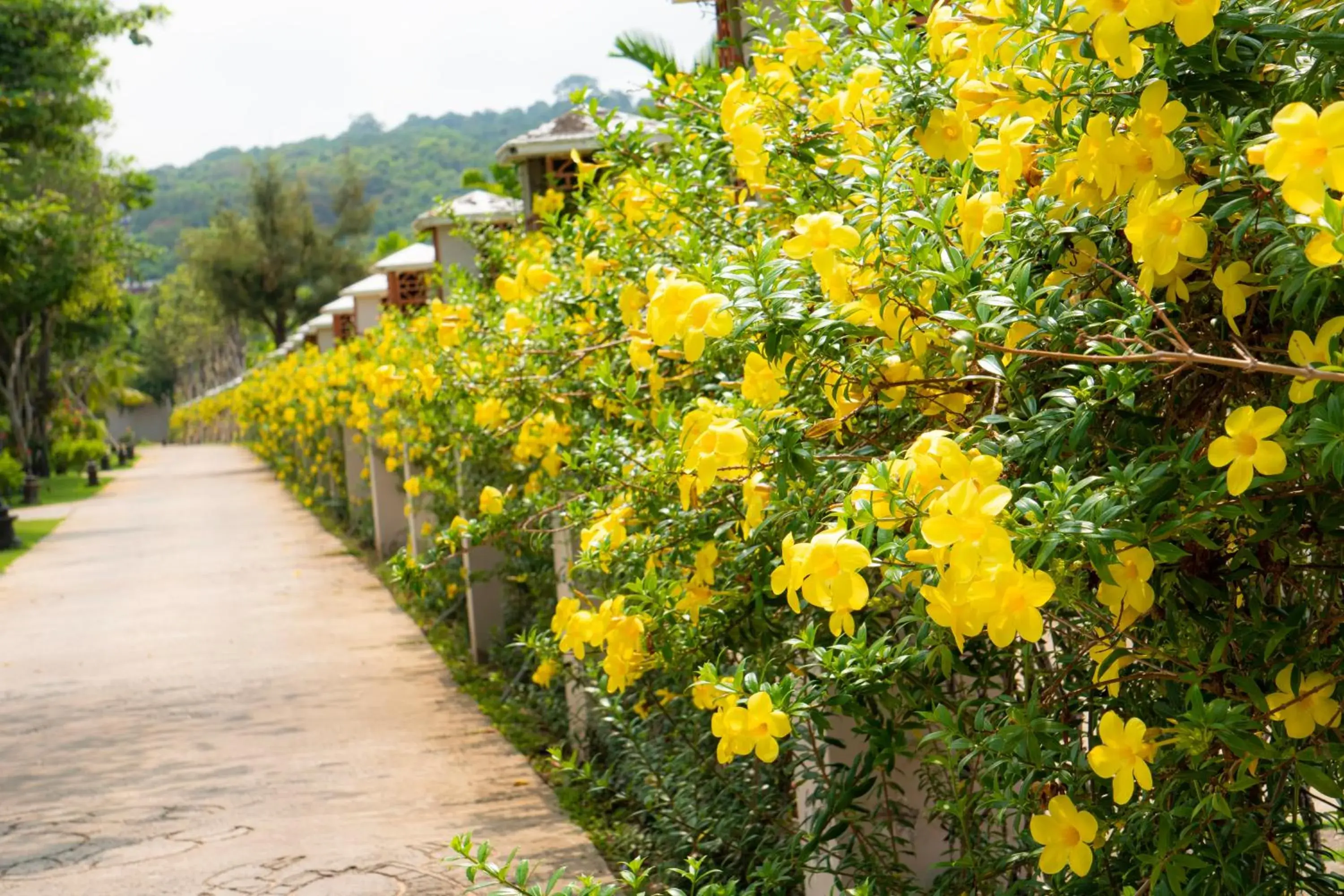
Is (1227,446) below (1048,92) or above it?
below

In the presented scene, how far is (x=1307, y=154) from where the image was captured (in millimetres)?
1390

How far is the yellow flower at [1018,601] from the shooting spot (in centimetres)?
162

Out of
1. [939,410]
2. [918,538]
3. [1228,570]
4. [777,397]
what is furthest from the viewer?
[777,397]

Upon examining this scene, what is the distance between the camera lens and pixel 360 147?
475ft

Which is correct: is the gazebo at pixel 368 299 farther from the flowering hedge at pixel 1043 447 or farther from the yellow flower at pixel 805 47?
the flowering hedge at pixel 1043 447

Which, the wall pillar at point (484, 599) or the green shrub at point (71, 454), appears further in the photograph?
the green shrub at point (71, 454)

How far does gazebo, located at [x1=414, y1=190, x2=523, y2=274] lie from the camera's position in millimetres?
10752

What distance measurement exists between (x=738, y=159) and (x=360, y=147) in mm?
147852

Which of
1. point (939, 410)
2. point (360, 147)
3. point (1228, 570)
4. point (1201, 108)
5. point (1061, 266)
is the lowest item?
point (1228, 570)

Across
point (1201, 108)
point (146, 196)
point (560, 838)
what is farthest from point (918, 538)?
point (146, 196)

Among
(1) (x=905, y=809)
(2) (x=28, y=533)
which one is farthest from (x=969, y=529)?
(2) (x=28, y=533)

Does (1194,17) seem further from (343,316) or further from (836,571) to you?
(343,316)

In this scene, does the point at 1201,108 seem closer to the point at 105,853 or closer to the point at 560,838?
the point at 560,838

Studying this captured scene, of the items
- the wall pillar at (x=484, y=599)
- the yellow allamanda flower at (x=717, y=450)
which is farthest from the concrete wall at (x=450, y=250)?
the yellow allamanda flower at (x=717, y=450)
